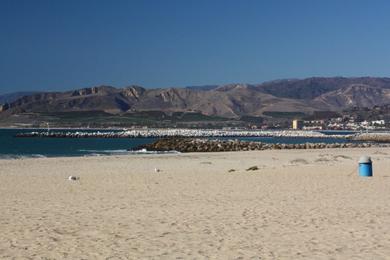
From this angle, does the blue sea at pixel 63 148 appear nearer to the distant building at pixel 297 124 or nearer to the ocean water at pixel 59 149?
the ocean water at pixel 59 149

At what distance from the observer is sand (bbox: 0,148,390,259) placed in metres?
7.94

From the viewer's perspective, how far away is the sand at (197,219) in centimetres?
794

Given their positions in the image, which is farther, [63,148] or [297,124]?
[297,124]

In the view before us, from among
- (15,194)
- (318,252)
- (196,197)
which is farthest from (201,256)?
(15,194)


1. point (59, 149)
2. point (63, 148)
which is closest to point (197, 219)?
point (59, 149)

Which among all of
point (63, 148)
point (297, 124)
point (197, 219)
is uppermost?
point (197, 219)

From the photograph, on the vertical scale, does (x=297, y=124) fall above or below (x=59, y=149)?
above

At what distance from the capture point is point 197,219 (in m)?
10.4

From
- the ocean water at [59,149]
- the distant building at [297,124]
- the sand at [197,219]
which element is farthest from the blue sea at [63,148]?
the distant building at [297,124]

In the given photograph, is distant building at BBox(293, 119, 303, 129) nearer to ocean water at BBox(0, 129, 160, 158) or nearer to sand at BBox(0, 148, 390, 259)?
ocean water at BBox(0, 129, 160, 158)

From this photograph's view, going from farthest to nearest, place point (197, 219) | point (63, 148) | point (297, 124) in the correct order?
point (297, 124)
point (63, 148)
point (197, 219)

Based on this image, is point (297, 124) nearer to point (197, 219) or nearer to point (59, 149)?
point (59, 149)

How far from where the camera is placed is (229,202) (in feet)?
41.7

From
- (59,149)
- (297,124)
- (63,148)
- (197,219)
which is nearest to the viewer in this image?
(197,219)
